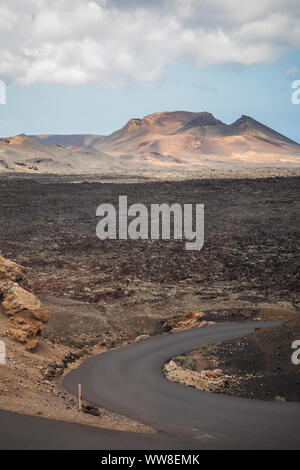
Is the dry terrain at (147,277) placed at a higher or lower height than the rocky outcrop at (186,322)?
higher

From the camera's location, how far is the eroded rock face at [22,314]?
25.2m

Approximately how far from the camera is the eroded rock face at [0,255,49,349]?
994 inches

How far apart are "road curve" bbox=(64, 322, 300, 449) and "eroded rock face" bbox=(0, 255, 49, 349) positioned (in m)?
3.04

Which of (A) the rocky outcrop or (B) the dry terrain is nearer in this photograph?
(B) the dry terrain

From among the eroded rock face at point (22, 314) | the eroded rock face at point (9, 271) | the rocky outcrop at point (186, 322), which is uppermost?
the eroded rock face at point (9, 271)

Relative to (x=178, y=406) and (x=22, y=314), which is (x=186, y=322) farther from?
(x=178, y=406)

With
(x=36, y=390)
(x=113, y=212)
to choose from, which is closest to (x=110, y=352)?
(x=36, y=390)

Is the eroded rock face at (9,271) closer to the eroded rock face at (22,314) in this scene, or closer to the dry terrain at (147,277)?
the eroded rock face at (22,314)

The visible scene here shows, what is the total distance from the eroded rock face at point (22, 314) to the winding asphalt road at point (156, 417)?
3102mm

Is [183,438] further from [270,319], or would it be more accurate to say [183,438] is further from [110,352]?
[270,319]

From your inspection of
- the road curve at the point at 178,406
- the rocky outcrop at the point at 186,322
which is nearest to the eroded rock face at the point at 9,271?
the road curve at the point at 178,406

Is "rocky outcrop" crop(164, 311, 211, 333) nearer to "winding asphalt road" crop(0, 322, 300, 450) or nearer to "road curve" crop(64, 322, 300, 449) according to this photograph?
"winding asphalt road" crop(0, 322, 300, 450)

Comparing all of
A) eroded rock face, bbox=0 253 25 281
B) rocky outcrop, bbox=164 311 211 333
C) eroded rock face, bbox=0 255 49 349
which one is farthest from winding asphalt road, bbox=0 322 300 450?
rocky outcrop, bbox=164 311 211 333

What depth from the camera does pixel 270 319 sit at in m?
41.6
